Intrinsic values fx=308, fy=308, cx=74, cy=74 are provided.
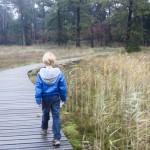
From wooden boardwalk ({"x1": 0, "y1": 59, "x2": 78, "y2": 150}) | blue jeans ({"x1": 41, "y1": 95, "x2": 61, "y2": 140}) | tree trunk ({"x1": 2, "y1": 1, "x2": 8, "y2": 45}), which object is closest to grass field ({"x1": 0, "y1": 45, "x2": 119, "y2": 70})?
wooden boardwalk ({"x1": 0, "y1": 59, "x2": 78, "y2": 150})

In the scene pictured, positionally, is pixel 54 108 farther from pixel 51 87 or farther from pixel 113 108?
pixel 113 108

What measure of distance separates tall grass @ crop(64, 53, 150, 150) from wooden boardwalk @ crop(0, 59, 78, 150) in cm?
75

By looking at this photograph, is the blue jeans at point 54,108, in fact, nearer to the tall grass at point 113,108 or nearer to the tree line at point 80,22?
the tall grass at point 113,108

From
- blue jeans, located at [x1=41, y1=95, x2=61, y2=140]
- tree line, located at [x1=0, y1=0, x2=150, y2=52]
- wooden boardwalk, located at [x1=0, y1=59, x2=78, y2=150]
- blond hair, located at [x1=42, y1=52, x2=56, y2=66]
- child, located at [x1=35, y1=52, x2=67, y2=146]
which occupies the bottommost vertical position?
wooden boardwalk, located at [x1=0, y1=59, x2=78, y2=150]

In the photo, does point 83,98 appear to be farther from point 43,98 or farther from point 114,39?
point 114,39

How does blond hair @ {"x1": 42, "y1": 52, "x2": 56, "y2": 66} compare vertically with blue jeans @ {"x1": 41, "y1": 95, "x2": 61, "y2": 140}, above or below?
above

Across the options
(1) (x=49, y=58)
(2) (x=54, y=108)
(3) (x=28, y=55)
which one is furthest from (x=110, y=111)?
(3) (x=28, y=55)

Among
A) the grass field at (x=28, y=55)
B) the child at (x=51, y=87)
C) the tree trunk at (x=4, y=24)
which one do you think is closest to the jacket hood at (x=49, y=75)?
the child at (x=51, y=87)

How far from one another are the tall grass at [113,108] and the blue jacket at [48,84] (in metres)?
0.90

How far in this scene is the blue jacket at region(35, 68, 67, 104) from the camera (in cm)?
472

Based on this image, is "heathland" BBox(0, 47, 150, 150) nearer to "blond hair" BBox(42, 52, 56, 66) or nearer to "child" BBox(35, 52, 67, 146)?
"child" BBox(35, 52, 67, 146)

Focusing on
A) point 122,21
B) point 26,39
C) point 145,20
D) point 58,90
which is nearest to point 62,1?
point 122,21

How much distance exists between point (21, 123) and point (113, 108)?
6.06ft

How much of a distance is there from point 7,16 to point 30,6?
609cm
